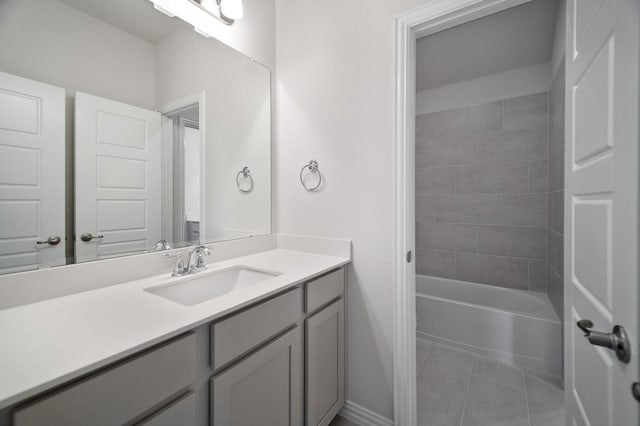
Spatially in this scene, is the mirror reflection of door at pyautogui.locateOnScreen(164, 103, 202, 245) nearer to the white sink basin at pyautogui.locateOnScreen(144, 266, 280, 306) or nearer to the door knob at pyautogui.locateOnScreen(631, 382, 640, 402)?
the white sink basin at pyautogui.locateOnScreen(144, 266, 280, 306)

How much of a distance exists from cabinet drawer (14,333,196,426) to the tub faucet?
561 mm

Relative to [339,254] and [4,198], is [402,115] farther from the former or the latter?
[4,198]

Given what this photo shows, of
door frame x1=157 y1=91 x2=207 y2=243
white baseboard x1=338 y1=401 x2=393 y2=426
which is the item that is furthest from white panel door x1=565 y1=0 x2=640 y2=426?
door frame x1=157 y1=91 x2=207 y2=243

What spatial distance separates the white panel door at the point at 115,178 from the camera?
1.00 m

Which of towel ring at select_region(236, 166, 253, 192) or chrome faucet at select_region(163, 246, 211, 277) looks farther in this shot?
towel ring at select_region(236, 166, 253, 192)

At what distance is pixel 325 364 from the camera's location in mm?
1300

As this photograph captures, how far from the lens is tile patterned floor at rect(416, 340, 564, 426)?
1.51 m

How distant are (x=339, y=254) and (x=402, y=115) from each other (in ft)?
2.63

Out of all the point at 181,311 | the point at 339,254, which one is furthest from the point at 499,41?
the point at 181,311

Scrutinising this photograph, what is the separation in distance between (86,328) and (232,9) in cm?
159

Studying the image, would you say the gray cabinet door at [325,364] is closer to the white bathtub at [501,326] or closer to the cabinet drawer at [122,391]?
the cabinet drawer at [122,391]

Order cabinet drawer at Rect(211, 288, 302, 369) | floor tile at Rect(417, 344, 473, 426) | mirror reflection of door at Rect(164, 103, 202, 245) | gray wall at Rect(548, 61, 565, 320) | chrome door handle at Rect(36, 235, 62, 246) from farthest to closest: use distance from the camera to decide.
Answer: gray wall at Rect(548, 61, 565, 320) → floor tile at Rect(417, 344, 473, 426) → mirror reflection of door at Rect(164, 103, 202, 245) → chrome door handle at Rect(36, 235, 62, 246) → cabinet drawer at Rect(211, 288, 302, 369)

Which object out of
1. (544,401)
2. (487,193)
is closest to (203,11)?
(487,193)

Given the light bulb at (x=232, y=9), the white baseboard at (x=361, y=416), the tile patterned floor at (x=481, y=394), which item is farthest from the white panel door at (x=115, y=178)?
the tile patterned floor at (x=481, y=394)
